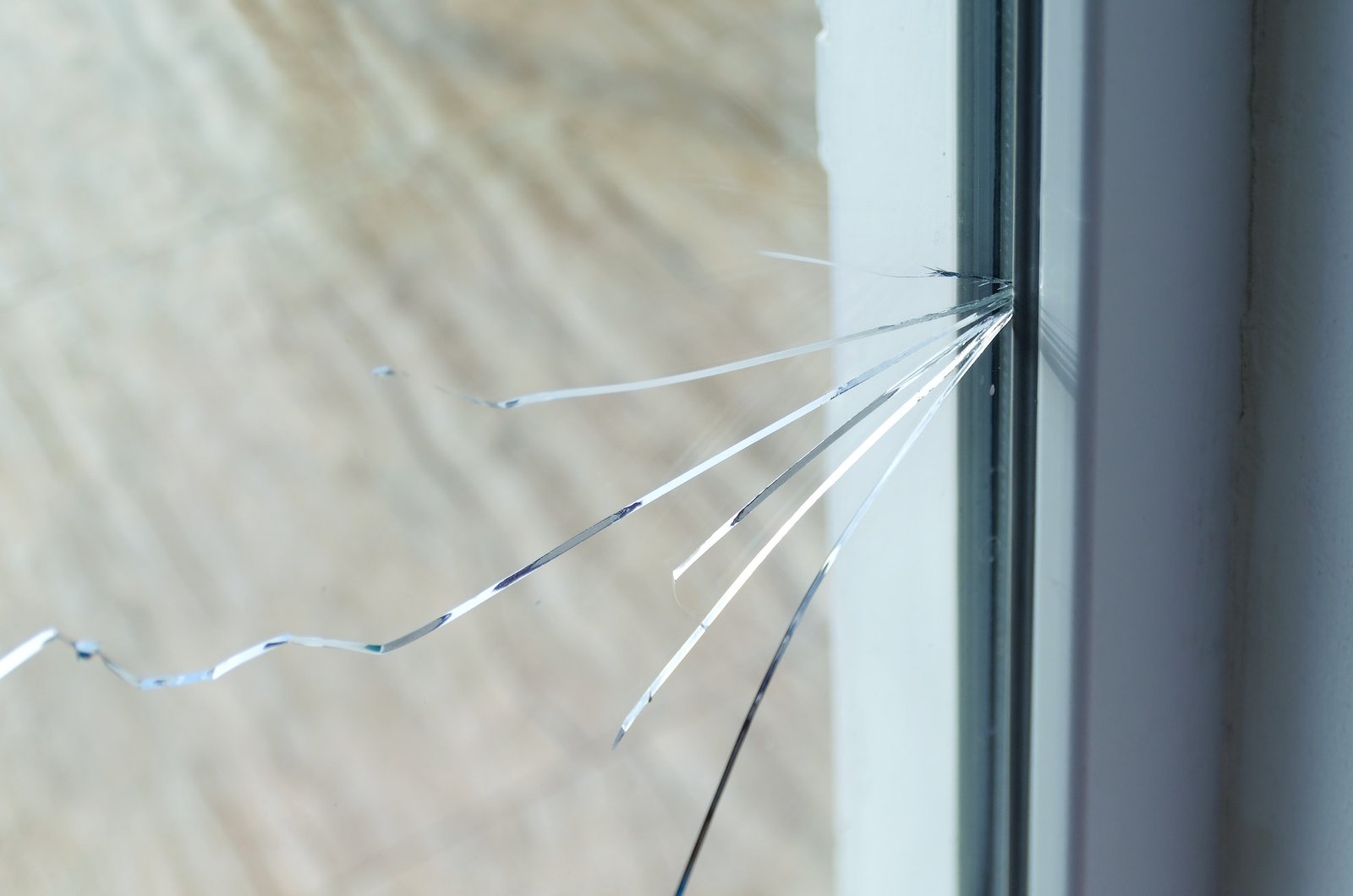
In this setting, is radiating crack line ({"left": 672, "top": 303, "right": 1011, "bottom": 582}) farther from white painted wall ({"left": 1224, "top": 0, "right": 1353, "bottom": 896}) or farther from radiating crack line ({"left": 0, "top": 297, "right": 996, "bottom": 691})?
white painted wall ({"left": 1224, "top": 0, "right": 1353, "bottom": 896})

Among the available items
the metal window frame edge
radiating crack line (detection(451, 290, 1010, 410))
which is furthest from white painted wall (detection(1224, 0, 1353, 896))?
radiating crack line (detection(451, 290, 1010, 410))

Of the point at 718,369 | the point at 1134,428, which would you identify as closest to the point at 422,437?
the point at 718,369

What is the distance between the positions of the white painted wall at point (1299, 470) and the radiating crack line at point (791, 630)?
0.13 meters

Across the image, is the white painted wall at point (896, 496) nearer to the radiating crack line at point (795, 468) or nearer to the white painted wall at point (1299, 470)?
the radiating crack line at point (795, 468)

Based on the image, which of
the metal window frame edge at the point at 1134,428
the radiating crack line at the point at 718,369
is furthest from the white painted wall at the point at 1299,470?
the radiating crack line at the point at 718,369

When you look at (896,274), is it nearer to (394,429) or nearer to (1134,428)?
(1134,428)

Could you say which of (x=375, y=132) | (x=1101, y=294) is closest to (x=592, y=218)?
(x=375, y=132)

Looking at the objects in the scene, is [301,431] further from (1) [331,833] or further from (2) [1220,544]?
(2) [1220,544]

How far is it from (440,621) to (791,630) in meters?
0.15

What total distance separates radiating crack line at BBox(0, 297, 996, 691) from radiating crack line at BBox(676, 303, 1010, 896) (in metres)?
0.03

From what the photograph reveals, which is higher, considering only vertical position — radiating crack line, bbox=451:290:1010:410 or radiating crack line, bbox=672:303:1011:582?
radiating crack line, bbox=451:290:1010:410

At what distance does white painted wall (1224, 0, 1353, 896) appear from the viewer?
0.38m

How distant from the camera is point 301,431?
0.39 meters

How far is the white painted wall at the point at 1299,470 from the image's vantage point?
0.38 meters
